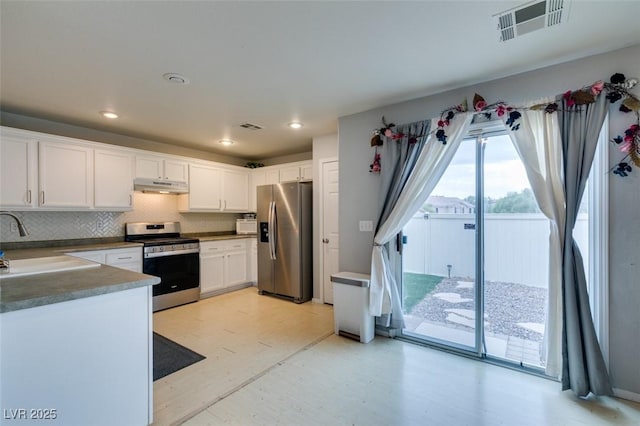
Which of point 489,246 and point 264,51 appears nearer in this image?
point 264,51

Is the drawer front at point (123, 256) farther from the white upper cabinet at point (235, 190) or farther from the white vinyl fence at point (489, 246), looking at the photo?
the white vinyl fence at point (489, 246)

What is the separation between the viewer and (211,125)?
12.4 feet

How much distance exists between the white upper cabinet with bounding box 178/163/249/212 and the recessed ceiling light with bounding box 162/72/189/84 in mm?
2345

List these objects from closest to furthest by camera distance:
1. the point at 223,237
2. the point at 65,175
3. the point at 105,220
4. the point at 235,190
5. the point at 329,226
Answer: the point at 65,175 < the point at 105,220 < the point at 329,226 < the point at 223,237 < the point at 235,190

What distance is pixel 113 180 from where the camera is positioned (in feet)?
12.6

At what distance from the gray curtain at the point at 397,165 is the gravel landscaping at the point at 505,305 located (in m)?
0.51

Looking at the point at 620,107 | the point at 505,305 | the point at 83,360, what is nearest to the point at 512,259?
the point at 505,305

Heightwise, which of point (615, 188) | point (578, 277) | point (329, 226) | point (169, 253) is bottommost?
point (169, 253)

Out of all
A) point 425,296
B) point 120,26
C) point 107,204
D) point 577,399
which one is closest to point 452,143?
point 425,296

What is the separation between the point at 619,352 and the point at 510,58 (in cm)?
229

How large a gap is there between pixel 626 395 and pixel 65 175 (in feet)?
18.6

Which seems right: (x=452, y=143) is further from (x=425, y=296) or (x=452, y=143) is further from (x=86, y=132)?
(x=86, y=132)

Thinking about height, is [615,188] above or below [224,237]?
above

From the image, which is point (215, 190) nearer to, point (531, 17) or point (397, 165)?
point (397, 165)
